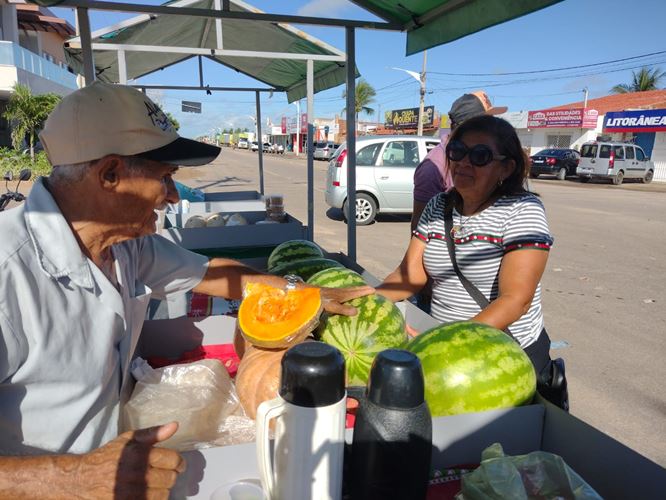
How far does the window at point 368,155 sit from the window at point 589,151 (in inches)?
748

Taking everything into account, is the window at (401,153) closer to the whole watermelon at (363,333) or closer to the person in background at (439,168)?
the person in background at (439,168)

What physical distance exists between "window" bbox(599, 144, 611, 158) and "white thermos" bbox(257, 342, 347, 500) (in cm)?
2794

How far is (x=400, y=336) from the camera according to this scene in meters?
2.02

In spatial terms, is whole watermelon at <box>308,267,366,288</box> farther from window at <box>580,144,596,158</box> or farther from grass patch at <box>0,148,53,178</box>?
window at <box>580,144,596,158</box>

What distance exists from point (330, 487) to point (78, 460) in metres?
0.63

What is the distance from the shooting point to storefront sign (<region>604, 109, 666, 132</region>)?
1137 inches

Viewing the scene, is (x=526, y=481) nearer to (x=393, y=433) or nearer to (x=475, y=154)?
(x=393, y=433)

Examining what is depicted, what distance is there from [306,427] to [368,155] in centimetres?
1067

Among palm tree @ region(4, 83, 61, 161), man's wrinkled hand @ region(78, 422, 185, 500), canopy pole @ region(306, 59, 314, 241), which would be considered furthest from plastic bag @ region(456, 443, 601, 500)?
palm tree @ region(4, 83, 61, 161)

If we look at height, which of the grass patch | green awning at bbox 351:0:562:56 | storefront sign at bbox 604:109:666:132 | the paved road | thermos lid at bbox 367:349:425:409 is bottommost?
the paved road

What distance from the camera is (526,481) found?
111cm

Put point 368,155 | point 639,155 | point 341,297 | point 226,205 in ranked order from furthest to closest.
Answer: point 639,155
point 368,155
point 226,205
point 341,297

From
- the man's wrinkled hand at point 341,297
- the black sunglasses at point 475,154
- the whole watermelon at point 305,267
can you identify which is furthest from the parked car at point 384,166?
the man's wrinkled hand at point 341,297

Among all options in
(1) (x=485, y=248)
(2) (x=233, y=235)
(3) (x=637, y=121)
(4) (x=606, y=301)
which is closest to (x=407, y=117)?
(3) (x=637, y=121)
